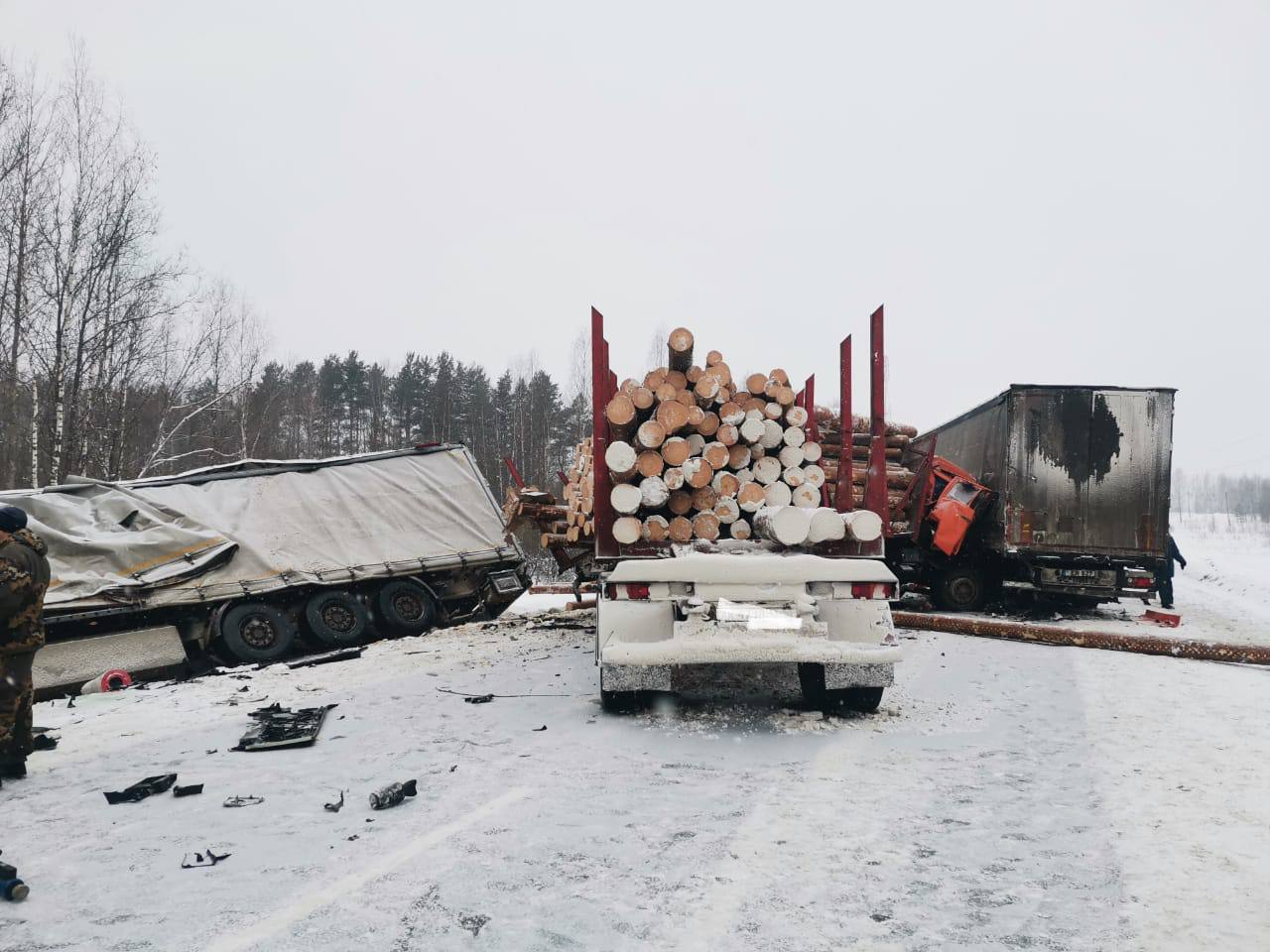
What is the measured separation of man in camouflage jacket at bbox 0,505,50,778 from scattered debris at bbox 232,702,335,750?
1.15 m

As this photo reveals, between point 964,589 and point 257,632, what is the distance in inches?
428

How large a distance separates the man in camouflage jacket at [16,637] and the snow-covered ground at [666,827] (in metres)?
0.22

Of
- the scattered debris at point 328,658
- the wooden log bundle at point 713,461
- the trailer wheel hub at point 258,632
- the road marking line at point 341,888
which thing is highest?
the wooden log bundle at point 713,461

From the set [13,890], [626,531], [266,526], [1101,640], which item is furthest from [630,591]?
[266,526]

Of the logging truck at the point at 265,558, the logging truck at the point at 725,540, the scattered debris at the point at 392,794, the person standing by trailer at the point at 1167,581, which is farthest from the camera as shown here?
the person standing by trailer at the point at 1167,581

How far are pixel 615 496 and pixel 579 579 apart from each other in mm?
5135

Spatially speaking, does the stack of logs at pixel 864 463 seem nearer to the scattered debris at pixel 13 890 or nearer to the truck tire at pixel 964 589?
the truck tire at pixel 964 589

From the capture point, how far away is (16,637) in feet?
14.5

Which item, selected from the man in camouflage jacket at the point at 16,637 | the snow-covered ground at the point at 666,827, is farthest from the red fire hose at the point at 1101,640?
the man in camouflage jacket at the point at 16,637

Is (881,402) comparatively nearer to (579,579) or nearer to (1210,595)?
(579,579)

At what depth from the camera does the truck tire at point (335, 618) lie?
381 inches

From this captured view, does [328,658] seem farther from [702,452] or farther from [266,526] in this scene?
[702,452]

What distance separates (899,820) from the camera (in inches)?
144

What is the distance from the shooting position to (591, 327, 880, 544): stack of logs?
261 inches
